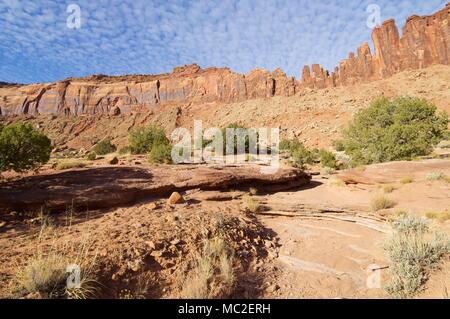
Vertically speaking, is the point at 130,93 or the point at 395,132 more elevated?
the point at 130,93

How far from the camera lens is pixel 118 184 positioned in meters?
8.34

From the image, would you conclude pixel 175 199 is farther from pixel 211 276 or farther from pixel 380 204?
pixel 380 204

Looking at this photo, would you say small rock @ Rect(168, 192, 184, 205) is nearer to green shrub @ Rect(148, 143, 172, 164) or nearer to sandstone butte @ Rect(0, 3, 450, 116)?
green shrub @ Rect(148, 143, 172, 164)

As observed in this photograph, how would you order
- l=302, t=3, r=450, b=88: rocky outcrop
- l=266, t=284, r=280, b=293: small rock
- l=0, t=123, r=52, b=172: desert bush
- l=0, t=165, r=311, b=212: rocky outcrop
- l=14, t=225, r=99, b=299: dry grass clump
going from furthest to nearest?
l=302, t=3, r=450, b=88: rocky outcrop → l=0, t=123, r=52, b=172: desert bush → l=0, t=165, r=311, b=212: rocky outcrop → l=266, t=284, r=280, b=293: small rock → l=14, t=225, r=99, b=299: dry grass clump

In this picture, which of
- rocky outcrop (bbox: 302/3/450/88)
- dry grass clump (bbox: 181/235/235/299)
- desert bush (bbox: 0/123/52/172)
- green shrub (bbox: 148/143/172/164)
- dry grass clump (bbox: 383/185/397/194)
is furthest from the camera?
rocky outcrop (bbox: 302/3/450/88)

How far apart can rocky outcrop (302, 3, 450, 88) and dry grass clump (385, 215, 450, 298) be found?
208 ft

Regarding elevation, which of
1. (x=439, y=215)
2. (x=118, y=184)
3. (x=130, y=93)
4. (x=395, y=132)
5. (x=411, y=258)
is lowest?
(x=411, y=258)

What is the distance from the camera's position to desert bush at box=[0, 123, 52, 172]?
8289 millimetres

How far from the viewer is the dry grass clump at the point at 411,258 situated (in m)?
3.75

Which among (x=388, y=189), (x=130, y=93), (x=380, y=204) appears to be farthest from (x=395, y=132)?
(x=130, y=93)

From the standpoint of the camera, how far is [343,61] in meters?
63.5

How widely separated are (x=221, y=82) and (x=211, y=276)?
75149 mm

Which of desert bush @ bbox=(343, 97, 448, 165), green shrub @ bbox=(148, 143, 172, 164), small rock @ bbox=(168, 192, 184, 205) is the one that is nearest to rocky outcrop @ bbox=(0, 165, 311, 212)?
small rock @ bbox=(168, 192, 184, 205)
